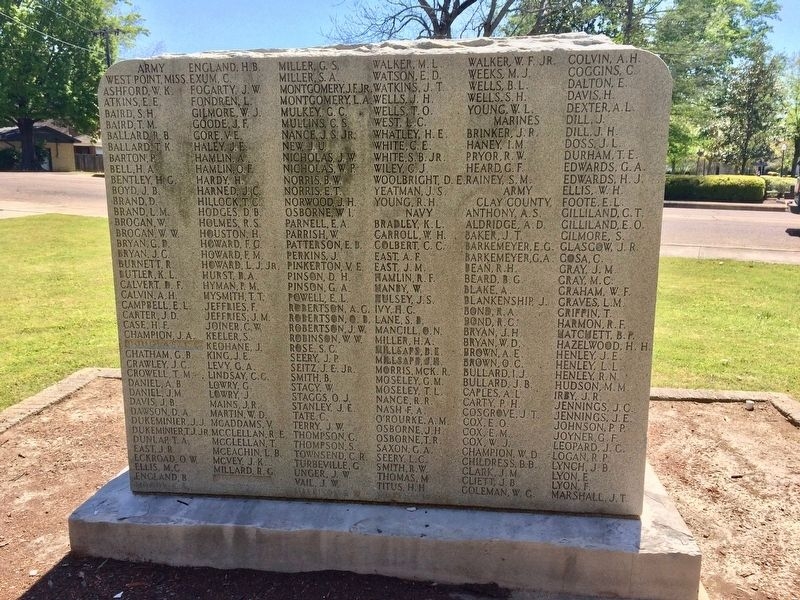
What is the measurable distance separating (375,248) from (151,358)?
5.56 feet

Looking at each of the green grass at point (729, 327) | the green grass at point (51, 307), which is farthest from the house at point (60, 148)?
the green grass at point (729, 327)

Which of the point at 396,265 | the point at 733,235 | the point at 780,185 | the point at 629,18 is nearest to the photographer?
the point at 396,265

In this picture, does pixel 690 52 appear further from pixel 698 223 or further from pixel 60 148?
pixel 60 148

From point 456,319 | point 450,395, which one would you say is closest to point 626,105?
point 456,319

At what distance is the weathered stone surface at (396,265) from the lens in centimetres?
362

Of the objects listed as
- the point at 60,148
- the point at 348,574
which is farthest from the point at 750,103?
the point at 60,148

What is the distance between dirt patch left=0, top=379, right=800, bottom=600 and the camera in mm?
3680

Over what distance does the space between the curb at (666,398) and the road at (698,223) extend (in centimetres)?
919

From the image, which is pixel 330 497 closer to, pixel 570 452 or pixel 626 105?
pixel 570 452

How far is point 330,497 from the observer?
4.11 m

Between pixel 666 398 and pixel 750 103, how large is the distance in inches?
1938

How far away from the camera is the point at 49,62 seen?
47438 millimetres

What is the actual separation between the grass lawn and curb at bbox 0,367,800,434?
25cm

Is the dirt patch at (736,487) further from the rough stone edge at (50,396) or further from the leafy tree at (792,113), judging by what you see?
the leafy tree at (792,113)
